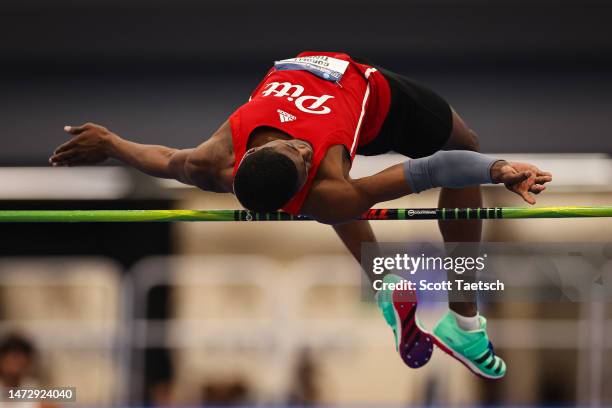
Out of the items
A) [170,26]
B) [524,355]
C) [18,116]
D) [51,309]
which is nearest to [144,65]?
[170,26]

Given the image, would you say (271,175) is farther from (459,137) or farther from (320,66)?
(459,137)

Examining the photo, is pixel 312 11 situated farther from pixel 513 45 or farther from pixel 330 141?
pixel 330 141

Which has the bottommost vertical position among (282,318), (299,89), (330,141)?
(282,318)

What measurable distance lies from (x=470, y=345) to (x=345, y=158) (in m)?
1.43

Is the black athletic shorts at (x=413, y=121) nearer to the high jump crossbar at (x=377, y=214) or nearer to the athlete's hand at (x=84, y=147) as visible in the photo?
the high jump crossbar at (x=377, y=214)

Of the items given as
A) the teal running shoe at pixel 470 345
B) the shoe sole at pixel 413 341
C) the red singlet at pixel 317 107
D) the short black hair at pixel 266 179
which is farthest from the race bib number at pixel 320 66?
the teal running shoe at pixel 470 345

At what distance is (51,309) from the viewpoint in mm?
9812

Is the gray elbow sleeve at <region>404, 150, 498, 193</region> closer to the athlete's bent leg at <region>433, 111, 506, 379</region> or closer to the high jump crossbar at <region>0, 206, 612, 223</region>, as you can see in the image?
the high jump crossbar at <region>0, 206, 612, 223</region>

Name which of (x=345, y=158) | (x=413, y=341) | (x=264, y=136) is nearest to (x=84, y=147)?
(x=264, y=136)

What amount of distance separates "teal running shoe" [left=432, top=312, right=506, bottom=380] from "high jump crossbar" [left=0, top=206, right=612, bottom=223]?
3.04 feet

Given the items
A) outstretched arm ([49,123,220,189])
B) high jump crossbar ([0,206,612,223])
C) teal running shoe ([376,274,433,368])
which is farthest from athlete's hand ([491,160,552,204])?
outstretched arm ([49,123,220,189])

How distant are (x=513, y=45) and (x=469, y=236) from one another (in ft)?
18.3

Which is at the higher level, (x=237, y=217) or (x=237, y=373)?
(x=237, y=217)

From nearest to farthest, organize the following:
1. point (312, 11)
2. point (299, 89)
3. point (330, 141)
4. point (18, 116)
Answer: point (330, 141), point (299, 89), point (312, 11), point (18, 116)
